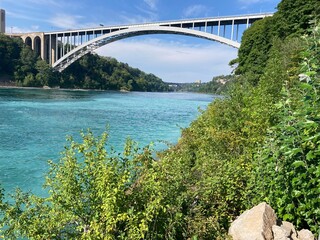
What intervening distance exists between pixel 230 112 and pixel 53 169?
5108 mm

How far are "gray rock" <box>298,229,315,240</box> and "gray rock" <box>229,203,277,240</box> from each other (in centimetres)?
22

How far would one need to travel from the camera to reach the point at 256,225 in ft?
8.11

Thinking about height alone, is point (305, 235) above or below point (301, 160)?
below

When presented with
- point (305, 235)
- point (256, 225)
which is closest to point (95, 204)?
point (256, 225)

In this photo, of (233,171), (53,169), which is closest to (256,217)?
(233,171)

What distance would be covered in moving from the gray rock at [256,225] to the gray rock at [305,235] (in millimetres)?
220

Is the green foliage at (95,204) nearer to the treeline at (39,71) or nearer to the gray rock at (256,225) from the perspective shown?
the gray rock at (256,225)

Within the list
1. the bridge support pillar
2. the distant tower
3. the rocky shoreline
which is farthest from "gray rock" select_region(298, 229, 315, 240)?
the distant tower

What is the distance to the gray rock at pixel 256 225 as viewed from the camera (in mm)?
2398

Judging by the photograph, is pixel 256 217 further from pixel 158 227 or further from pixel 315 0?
pixel 315 0

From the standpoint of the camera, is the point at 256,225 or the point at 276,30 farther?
the point at 276,30

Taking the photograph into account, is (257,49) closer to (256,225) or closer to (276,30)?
(276,30)

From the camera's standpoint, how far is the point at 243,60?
2248 cm

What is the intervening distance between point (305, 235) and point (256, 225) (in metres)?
0.40
